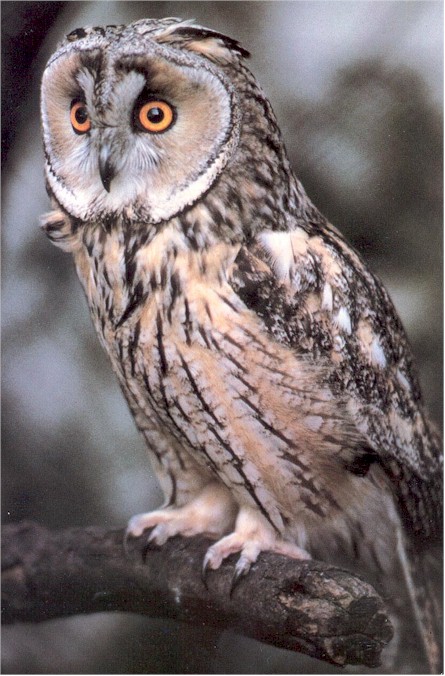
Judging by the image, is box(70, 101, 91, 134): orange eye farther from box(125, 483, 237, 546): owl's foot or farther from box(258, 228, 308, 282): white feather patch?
box(125, 483, 237, 546): owl's foot

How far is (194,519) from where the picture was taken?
148 cm

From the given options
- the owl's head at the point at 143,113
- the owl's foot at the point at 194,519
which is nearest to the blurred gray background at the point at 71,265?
the owl's foot at the point at 194,519

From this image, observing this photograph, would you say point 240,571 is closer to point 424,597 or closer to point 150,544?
point 150,544

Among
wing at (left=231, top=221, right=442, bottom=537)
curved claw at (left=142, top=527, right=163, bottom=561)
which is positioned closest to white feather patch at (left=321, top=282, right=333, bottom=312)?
wing at (left=231, top=221, right=442, bottom=537)

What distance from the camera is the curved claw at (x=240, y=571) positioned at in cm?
135

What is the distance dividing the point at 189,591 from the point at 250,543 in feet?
0.56

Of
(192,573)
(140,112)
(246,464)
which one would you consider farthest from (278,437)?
(140,112)

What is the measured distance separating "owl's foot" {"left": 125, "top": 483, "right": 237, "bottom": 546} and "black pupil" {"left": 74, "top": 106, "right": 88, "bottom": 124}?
0.76 m

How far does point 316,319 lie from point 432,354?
1.24 feet

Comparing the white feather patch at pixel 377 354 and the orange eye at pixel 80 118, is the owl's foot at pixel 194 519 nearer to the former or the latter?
the white feather patch at pixel 377 354

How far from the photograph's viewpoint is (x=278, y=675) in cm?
147

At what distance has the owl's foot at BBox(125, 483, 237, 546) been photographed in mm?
1471

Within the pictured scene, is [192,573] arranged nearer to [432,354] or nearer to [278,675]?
[278,675]

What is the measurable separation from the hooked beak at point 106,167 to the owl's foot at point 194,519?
665 millimetres
